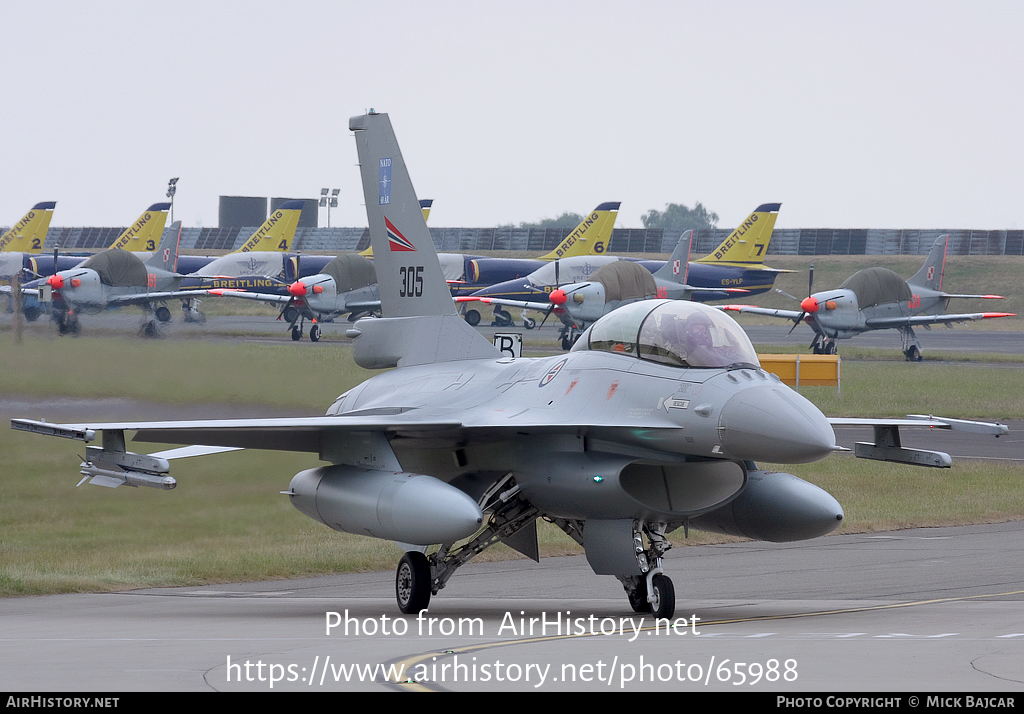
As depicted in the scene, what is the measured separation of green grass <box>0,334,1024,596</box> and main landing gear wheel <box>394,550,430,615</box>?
4.53 m

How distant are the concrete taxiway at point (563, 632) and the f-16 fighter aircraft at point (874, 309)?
124ft

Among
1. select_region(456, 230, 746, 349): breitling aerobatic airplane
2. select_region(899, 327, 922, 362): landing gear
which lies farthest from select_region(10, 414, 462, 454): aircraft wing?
select_region(899, 327, 922, 362): landing gear

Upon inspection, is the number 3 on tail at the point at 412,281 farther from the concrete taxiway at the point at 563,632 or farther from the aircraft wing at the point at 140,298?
the aircraft wing at the point at 140,298

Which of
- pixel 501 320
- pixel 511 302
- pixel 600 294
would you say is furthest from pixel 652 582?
pixel 501 320

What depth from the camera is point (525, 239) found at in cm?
10512

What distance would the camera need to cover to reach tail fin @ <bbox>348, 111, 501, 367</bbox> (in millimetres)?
15125

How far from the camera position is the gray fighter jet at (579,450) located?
36.3 ft

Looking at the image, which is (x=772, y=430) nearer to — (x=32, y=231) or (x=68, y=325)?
(x=68, y=325)

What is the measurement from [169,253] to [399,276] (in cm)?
4621

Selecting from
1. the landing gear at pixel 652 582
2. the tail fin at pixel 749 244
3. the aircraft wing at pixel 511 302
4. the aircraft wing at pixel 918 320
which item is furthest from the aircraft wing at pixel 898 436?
the tail fin at pixel 749 244

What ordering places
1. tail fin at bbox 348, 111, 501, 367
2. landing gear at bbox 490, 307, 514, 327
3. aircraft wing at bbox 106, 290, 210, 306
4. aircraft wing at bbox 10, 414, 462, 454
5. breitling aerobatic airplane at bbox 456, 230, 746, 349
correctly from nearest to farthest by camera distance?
aircraft wing at bbox 10, 414, 462, 454 → tail fin at bbox 348, 111, 501, 367 → aircraft wing at bbox 106, 290, 210, 306 → breitling aerobatic airplane at bbox 456, 230, 746, 349 → landing gear at bbox 490, 307, 514, 327

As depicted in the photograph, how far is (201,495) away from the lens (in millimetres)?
17609

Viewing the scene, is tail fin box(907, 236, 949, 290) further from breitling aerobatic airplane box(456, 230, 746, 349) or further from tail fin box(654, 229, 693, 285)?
breitling aerobatic airplane box(456, 230, 746, 349)

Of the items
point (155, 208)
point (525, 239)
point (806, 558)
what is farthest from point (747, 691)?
point (525, 239)
